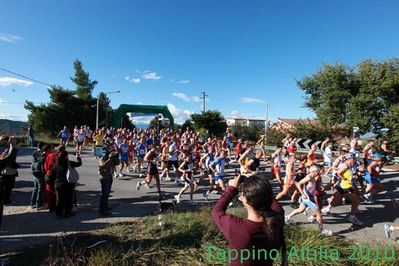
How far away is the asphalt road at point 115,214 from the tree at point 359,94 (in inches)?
570

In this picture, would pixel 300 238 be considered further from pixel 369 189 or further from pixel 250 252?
pixel 369 189

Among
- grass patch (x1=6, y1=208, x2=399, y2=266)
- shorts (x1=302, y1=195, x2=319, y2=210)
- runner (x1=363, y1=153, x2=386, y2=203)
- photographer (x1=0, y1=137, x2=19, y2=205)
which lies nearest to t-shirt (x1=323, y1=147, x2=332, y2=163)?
runner (x1=363, y1=153, x2=386, y2=203)

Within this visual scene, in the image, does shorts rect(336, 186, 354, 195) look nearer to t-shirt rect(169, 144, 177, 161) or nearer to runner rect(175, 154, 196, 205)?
runner rect(175, 154, 196, 205)

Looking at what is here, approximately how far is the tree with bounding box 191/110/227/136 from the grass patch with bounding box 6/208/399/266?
37.3m

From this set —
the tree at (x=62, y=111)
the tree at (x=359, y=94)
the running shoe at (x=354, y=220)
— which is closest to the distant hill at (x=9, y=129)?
the tree at (x=62, y=111)

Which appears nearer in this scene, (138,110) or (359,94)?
(359,94)

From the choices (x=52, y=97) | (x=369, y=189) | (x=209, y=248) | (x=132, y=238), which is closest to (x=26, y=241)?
(x=132, y=238)

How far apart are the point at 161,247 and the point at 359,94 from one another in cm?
2555

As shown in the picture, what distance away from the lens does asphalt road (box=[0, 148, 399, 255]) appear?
678 centimetres

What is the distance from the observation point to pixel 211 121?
44562 millimetres

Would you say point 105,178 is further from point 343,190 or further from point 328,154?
point 328,154

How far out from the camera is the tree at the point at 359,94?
25328 millimetres

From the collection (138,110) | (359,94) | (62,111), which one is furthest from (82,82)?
(359,94)

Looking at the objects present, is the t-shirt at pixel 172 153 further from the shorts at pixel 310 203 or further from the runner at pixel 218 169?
the shorts at pixel 310 203
